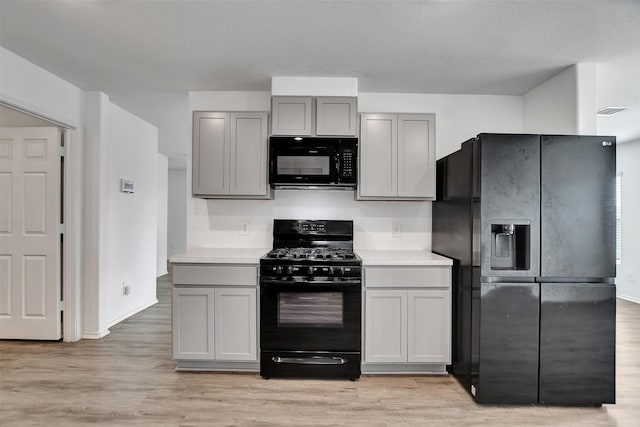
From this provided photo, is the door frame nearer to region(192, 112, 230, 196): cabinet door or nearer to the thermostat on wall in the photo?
the thermostat on wall

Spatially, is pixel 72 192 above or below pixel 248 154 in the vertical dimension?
below

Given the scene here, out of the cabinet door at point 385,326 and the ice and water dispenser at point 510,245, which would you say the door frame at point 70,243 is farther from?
the ice and water dispenser at point 510,245

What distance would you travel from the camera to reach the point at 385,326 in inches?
112

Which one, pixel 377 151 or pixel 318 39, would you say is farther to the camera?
pixel 377 151

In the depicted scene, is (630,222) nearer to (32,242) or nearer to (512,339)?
(512,339)

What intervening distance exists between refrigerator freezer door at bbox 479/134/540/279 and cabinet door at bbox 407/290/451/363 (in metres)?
0.54

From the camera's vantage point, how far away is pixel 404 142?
10.4ft

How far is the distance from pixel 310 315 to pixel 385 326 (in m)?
0.59

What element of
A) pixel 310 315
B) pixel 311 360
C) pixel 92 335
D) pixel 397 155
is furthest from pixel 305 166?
pixel 92 335

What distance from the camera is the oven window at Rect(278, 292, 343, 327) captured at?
9.22 ft

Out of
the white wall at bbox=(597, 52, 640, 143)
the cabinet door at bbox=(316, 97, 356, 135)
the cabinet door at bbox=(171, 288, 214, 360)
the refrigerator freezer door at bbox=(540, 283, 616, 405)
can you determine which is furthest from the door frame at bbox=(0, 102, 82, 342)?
the white wall at bbox=(597, 52, 640, 143)

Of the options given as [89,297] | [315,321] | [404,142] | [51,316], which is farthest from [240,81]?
[51,316]

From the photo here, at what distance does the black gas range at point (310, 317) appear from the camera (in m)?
2.79

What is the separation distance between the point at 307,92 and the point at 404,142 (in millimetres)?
964
